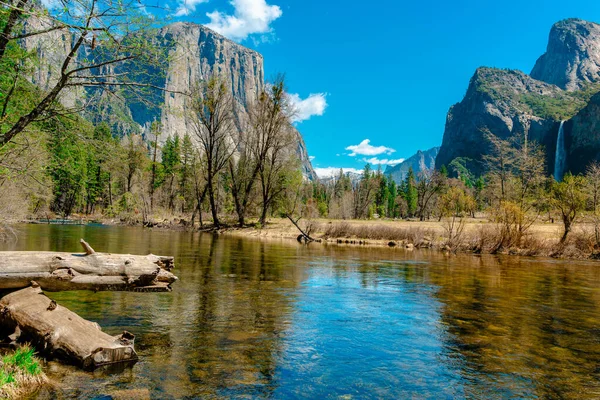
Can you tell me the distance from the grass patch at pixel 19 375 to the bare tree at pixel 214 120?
123 ft

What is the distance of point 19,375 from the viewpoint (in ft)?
15.7

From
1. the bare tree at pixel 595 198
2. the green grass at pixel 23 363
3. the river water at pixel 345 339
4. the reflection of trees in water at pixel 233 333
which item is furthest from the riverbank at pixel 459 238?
the green grass at pixel 23 363

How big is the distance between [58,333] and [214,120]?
41.6m

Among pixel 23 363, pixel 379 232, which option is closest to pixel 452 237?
pixel 379 232

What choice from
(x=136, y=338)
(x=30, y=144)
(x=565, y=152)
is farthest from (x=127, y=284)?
(x=565, y=152)

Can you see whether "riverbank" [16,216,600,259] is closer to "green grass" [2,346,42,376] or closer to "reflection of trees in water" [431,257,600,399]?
"reflection of trees in water" [431,257,600,399]

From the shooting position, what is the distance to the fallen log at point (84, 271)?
→ 21.4 feet

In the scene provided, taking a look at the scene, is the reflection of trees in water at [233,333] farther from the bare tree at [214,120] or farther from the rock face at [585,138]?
the rock face at [585,138]

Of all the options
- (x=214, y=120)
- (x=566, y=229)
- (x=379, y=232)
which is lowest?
(x=379, y=232)

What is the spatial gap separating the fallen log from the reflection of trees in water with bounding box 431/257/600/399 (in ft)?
19.0

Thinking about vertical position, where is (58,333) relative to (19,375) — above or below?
above

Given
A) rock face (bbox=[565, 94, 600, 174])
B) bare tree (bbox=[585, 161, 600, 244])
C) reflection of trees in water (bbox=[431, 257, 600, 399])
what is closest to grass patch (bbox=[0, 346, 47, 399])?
reflection of trees in water (bbox=[431, 257, 600, 399])

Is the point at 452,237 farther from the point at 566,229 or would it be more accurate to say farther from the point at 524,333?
the point at 524,333

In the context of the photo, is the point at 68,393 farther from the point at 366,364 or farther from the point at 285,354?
the point at 366,364
